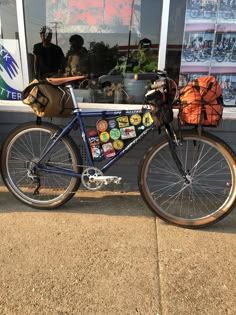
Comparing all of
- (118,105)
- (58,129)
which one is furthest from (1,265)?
(118,105)

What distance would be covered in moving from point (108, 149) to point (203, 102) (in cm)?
97

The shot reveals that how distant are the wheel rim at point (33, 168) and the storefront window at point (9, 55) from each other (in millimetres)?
630

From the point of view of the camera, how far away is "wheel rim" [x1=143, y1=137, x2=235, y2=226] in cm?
343

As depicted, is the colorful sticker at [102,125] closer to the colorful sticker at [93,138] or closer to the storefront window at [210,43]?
the colorful sticker at [93,138]

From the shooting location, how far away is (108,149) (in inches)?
127

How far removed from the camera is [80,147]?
3406 mm

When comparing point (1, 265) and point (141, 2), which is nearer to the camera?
point (1, 265)

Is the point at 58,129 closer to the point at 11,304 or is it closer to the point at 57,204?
the point at 57,204

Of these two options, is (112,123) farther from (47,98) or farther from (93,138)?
(47,98)

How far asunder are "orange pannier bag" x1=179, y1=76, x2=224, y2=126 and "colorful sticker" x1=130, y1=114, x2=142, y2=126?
0.41 metres

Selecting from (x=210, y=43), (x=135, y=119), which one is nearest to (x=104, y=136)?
(x=135, y=119)

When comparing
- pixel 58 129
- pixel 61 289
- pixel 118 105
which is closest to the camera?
pixel 61 289

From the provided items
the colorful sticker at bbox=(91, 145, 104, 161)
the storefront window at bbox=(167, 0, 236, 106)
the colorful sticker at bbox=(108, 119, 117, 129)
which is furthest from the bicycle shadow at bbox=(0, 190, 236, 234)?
the storefront window at bbox=(167, 0, 236, 106)

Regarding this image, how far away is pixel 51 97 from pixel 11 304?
176 centimetres
